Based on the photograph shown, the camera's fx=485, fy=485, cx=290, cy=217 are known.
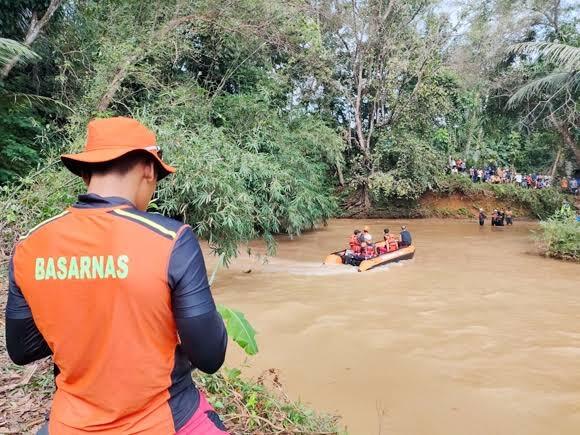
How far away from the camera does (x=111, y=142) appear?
1.24m

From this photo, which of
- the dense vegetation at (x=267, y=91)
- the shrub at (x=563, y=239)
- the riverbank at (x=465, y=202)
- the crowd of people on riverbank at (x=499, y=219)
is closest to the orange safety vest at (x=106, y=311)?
the dense vegetation at (x=267, y=91)

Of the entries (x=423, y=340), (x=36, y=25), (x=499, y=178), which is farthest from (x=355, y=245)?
(x=499, y=178)

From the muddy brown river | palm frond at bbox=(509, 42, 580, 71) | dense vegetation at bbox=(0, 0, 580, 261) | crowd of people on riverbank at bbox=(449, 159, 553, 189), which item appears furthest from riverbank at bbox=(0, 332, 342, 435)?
crowd of people on riverbank at bbox=(449, 159, 553, 189)

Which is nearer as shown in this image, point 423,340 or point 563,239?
point 423,340

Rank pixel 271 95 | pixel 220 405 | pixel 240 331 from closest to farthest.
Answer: pixel 240 331 < pixel 220 405 < pixel 271 95

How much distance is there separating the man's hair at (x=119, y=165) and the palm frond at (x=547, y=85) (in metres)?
16.5

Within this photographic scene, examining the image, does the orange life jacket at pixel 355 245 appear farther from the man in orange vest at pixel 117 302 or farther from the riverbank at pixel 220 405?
the man in orange vest at pixel 117 302

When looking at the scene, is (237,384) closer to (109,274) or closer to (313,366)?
(109,274)

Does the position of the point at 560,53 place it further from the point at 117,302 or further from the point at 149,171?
the point at 117,302

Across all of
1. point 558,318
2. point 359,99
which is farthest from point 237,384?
point 359,99

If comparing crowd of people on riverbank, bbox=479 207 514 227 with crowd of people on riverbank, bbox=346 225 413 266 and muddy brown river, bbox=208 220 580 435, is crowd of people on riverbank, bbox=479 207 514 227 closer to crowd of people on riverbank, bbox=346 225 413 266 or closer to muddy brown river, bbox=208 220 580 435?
muddy brown river, bbox=208 220 580 435

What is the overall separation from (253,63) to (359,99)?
8.51 m

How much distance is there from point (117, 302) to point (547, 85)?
17.7m

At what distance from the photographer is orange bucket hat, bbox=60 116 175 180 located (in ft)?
3.99
